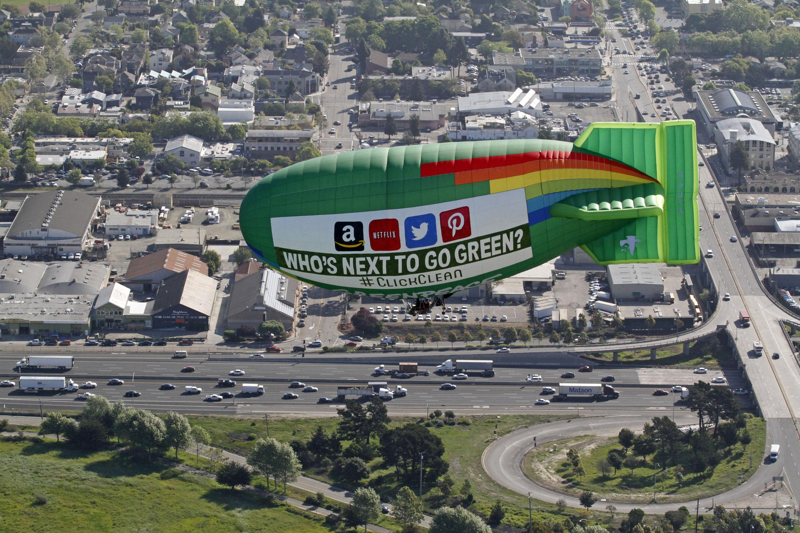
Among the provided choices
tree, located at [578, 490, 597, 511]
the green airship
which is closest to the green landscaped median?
tree, located at [578, 490, 597, 511]

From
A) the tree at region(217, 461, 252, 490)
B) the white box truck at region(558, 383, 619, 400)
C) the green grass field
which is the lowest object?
Result: the green grass field

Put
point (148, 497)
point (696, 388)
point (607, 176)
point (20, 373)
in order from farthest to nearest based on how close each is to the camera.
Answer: point (20, 373) < point (696, 388) < point (148, 497) < point (607, 176)

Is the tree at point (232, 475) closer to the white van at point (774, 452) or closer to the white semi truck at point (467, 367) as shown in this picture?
the white semi truck at point (467, 367)

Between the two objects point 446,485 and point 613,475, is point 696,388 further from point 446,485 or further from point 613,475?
point 446,485

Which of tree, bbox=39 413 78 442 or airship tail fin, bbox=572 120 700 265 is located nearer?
airship tail fin, bbox=572 120 700 265

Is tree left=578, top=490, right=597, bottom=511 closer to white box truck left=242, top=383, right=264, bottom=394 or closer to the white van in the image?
the white van

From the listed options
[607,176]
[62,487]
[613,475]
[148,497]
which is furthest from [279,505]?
[607,176]
